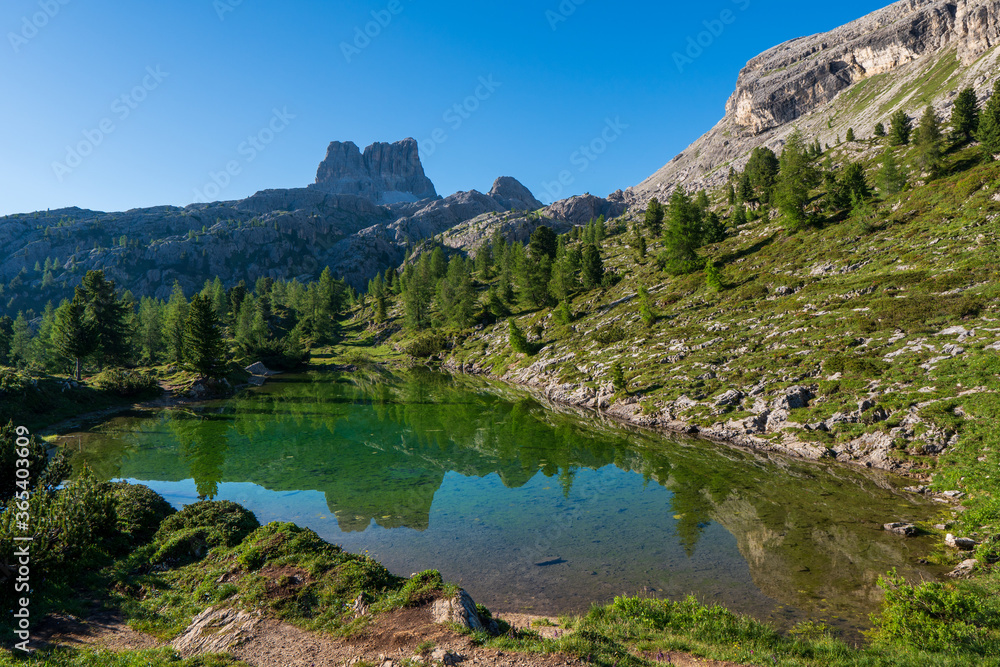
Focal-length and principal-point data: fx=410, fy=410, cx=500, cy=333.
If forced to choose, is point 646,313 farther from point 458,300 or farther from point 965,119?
point 965,119

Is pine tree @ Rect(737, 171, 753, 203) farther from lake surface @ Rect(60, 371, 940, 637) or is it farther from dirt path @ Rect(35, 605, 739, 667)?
dirt path @ Rect(35, 605, 739, 667)

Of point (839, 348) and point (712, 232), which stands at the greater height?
point (712, 232)

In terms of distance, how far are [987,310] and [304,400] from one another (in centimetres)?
7756

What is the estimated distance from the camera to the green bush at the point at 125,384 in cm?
5734

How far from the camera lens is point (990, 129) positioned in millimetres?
66188

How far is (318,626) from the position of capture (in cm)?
1224

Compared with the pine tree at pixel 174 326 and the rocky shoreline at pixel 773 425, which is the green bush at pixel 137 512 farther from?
the pine tree at pixel 174 326

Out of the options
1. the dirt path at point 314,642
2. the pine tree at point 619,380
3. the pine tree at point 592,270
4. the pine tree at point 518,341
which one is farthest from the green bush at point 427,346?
the dirt path at point 314,642

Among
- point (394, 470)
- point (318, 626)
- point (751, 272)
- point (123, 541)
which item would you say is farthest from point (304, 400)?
point (751, 272)

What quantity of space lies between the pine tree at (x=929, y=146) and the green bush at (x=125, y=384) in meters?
129

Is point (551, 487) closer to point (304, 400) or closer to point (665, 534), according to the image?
point (665, 534)

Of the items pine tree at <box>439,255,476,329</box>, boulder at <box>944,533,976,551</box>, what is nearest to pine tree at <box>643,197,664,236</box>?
pine tree at <box>439,255,476,329</box>

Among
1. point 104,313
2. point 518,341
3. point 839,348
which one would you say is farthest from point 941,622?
point 104,313

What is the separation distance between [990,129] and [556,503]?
96317 millimetres
